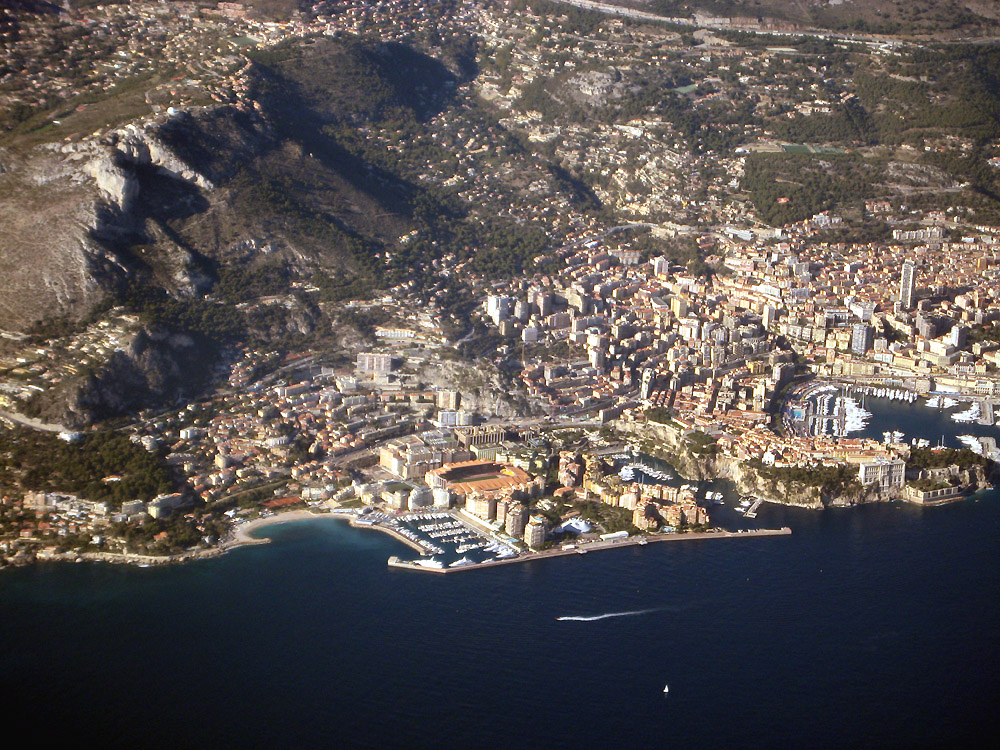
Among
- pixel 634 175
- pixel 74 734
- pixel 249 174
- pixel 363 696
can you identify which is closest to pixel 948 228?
pixel 634 175

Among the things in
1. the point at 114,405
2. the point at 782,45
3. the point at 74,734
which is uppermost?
the point at 782,45

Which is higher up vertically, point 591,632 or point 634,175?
point 634,175

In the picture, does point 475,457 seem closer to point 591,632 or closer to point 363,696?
point 591,632

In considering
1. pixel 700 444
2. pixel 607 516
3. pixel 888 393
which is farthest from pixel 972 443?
pixel 607 516

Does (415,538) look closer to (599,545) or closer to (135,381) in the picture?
(599,545)

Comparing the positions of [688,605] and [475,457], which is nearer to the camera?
[688,605]

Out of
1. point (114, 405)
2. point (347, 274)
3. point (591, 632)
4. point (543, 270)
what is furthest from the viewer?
point (543, 270)

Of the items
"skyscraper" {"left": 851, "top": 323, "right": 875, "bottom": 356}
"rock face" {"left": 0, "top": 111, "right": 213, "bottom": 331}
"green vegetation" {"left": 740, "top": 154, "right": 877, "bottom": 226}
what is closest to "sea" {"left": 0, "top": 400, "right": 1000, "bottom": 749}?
"rock face" {"left": 0, "top": 111, "right": 213, "bottom": 331}
